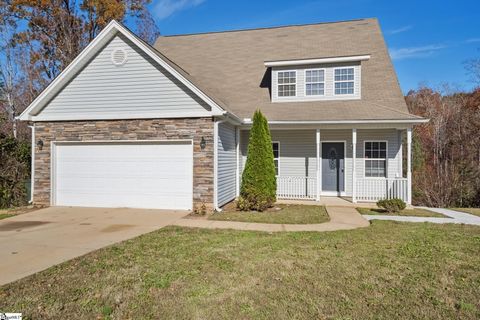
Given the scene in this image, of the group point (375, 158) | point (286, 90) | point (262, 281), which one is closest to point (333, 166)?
point (375, 158)

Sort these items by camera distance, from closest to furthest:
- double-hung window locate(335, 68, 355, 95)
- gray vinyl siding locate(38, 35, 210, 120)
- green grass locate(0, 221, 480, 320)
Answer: green grass locate(0, 221, 480, 320) → gray vinyl siding locate(38, 35, 210, 120) → double-hung window locate(335, 68, 355, 95)

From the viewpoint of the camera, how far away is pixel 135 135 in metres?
10.0

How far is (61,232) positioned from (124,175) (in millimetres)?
3444

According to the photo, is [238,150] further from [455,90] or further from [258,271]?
[455,90]

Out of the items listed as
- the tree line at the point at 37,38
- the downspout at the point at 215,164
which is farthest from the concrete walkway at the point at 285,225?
the tree line at the point at 37,38

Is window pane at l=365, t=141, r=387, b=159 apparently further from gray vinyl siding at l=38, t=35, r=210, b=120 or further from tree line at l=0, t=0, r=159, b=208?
tree line at l=0, t=0, r=159, b=208

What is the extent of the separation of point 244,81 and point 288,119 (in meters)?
4.01

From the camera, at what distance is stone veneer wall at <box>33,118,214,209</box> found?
A: 30.8 ft

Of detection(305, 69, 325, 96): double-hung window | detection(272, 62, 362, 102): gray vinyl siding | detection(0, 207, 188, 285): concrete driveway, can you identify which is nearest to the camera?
detection(0, 207, 188, 285): concrete driveway

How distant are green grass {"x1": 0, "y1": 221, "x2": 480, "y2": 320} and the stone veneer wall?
10.7 ft

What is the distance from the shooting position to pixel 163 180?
996cm

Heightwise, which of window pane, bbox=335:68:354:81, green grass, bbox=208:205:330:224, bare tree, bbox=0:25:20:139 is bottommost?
green grass, bbox=208:205:330:224

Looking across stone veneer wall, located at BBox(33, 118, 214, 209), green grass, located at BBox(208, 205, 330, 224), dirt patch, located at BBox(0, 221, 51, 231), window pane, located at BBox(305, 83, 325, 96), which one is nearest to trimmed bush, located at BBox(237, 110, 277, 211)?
green grass, located at BBox(208, 205, 330, 224)

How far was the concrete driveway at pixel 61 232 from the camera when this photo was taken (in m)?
5.07
